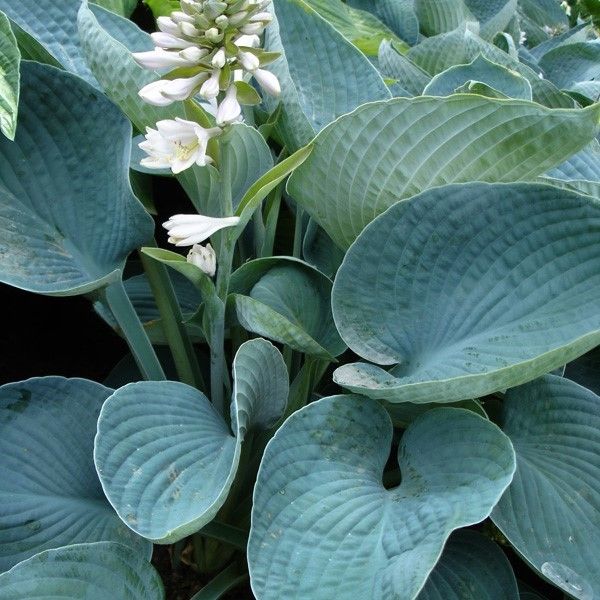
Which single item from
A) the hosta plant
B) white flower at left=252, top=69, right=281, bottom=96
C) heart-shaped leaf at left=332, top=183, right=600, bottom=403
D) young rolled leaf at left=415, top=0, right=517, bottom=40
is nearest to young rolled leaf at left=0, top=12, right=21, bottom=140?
the hosta plant

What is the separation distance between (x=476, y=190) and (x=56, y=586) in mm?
532

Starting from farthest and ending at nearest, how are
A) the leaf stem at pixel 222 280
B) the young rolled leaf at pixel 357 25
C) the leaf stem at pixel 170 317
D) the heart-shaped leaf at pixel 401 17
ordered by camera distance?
the heart-shaped leaf at pixel 401 17 < the young rolled leaf at pixel 357 25 < the leaf stem at pixel 170 317 < the leaf stem at pixel 222 280

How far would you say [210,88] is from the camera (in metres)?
0.69

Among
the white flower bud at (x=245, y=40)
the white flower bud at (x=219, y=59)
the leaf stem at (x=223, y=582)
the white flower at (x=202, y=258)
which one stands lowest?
the leaf stem at (x=223, y=582)

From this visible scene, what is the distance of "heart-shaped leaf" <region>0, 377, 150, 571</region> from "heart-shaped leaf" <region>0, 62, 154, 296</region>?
0.44 ft

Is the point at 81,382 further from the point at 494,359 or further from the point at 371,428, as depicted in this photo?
the point at 494,359

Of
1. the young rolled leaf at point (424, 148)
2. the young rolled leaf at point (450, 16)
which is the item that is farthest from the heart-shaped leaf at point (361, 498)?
the young rolled leaf at point (450, 16)

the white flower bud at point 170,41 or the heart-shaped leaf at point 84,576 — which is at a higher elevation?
the white flower bud at point 170,41

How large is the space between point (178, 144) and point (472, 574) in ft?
1.70

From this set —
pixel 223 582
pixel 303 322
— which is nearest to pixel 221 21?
pixel 303 322

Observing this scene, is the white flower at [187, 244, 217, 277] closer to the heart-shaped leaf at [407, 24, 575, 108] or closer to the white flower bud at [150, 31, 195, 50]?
the white flower bud at [150, 31, 195, 50]

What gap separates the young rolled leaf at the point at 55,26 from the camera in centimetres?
102

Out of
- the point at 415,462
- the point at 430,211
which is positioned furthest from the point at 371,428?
the point at 430,211

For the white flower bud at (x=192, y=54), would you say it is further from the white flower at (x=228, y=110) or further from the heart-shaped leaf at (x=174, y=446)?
the heart-shaped leaf at (x=174, y=446)
